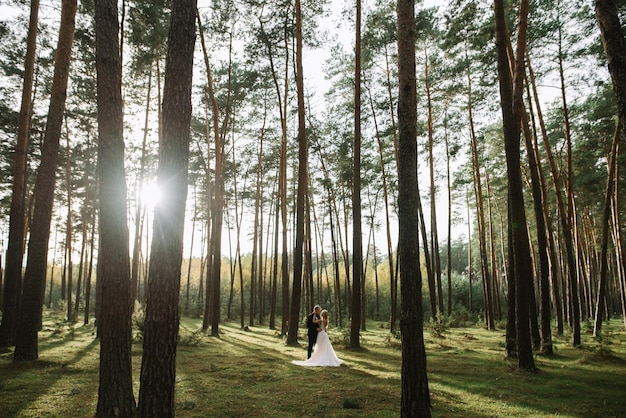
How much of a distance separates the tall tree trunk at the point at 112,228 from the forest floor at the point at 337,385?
798 mm

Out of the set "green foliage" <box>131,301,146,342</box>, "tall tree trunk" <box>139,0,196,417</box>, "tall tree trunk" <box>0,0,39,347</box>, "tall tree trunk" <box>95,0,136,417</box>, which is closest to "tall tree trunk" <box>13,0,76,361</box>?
"tall tree trunk" <box>0,0,39,347</box>

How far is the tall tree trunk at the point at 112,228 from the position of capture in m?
4.54

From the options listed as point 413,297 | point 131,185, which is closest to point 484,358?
point 413,297

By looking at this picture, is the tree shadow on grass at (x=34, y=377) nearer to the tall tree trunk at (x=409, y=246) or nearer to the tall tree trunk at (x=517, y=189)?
the tall tree trunk at (x=409, y=246)

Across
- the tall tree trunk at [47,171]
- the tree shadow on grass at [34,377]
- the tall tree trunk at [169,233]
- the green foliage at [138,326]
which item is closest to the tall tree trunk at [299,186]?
the green foliage at [138,326]

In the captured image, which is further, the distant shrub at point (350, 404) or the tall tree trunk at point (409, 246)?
the distant shrub at point (350, 404)

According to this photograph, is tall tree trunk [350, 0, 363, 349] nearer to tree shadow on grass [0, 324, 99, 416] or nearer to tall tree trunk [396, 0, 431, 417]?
tall tree trunk [396, 0, 431, 417]

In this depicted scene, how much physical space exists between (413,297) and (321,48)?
11748 mm

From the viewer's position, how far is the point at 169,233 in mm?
3822

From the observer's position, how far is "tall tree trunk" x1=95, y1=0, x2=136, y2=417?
4539mm

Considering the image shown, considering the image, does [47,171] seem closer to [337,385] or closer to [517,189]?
[337,385]

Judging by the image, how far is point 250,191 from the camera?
78.3 ft

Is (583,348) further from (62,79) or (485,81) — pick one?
(62,79)

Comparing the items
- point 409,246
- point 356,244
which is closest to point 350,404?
point 409,246
